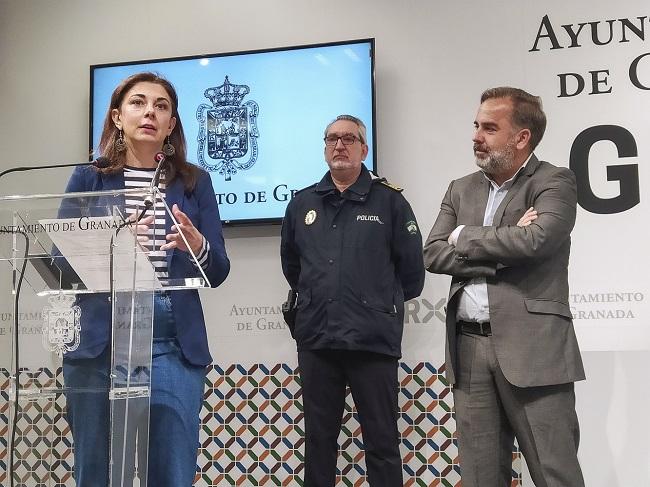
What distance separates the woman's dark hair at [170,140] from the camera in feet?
7.77

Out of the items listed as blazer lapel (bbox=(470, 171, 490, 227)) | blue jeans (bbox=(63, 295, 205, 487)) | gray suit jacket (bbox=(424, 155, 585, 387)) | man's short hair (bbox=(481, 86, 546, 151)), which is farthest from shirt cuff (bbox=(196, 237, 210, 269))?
man's short hair (bbox=(481, 86, 546, 151))

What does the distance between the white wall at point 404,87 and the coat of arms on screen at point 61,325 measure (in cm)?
251

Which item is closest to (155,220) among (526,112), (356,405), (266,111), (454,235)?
(454,235)

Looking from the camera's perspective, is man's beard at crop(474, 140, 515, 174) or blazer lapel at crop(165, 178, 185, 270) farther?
man's beard at crop(474, 140, 515, 174)

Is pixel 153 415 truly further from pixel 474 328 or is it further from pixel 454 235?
pixel 454 235

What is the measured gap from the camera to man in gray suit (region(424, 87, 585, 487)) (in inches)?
101

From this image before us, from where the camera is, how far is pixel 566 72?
405cm

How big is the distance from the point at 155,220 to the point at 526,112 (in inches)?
56.4

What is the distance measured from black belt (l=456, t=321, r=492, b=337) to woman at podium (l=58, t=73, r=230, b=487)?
2.76 ft

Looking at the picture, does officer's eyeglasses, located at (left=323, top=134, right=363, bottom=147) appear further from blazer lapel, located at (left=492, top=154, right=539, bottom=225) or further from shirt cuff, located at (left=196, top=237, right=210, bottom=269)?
shirt cuff, located at (left=196, top=237, right=210, bottom=269)

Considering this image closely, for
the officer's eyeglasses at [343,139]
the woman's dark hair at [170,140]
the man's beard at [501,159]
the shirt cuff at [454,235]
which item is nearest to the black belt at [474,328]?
the shirt cuff at [454,235]

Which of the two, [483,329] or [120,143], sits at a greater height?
[120,143]

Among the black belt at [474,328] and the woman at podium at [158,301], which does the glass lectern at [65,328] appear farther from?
the black belt at [474,328]

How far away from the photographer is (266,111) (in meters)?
4.39
